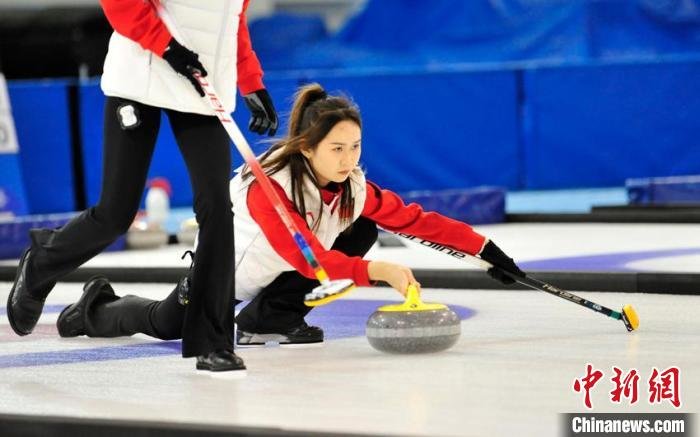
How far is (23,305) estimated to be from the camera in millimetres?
3846

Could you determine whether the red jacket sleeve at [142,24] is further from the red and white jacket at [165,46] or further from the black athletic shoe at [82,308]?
the black athletic shoe at [82,308]

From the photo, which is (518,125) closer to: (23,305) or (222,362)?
(23,305)

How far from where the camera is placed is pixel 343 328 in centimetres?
420

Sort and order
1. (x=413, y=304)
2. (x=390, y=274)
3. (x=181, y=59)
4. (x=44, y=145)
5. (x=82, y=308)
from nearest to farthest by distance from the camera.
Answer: (x=181, y=59) < (x=390, y=274) < (x=413, y=304) < (x=82, y=308) < (x=44, y=145)

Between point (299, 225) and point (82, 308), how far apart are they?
0.92 m

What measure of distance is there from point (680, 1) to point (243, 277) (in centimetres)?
952

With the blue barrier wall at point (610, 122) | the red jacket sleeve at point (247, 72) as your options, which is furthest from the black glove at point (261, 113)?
the blue barrier wall at point (610, 122)

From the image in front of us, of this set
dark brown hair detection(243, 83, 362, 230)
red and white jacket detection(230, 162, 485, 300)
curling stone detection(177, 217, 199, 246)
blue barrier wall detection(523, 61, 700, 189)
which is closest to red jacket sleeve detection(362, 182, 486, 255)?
red and white jacket detection(230, 162, 485, 300)

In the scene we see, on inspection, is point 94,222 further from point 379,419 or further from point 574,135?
point 574,135

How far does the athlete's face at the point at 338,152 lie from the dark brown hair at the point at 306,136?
2 centimetres

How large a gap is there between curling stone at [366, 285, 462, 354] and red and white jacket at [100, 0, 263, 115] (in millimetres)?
678

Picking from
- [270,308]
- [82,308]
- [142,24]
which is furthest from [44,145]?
[142,24]

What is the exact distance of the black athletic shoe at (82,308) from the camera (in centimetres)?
409

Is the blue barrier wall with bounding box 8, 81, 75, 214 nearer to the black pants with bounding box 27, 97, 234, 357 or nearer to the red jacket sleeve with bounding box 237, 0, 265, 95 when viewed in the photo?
the red jacket sleeve with bounding box 237, 0, 265, 95
